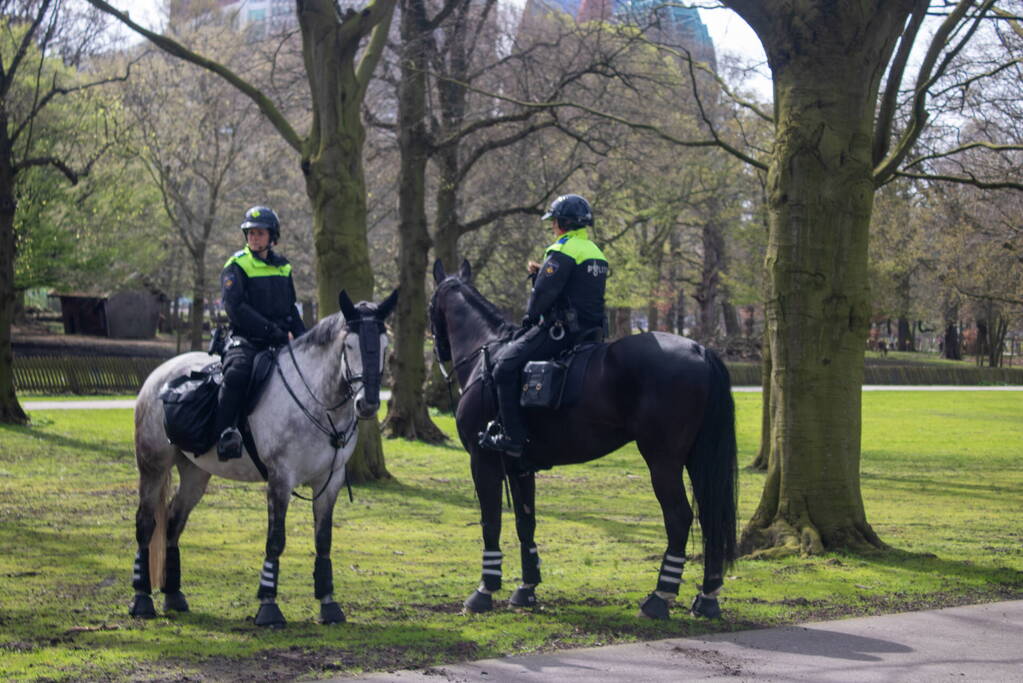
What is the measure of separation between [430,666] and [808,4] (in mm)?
7158

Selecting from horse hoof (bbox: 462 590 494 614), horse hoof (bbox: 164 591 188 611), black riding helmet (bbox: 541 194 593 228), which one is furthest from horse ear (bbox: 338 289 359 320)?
horse hoof (bbox: 164 591 188 611)

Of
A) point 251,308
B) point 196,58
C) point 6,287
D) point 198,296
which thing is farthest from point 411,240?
point 198,296

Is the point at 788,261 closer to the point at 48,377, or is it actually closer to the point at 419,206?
the point at 419,206

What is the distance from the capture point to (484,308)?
9.56 m

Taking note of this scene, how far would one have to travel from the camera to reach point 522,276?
35875mm

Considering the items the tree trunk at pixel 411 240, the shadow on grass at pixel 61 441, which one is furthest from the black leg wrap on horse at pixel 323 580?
the tree trunk at pixel 411 240

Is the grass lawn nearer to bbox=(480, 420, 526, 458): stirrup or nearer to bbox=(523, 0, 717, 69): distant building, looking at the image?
bbox=(480, 420, 526, 458): stirrup

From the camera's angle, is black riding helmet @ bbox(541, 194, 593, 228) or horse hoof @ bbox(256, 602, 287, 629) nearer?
horse hoof @ bbox(256, 602, 287, 629)

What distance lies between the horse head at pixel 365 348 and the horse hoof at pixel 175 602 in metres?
2.18

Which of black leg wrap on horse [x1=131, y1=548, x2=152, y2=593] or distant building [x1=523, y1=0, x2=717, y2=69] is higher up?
distant building [x1=523, y1=0, x2=717, y2=69]

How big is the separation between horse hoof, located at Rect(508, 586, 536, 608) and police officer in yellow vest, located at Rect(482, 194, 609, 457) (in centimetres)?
106

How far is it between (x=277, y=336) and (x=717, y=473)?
11.5 ft

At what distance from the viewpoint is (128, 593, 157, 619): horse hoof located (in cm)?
852

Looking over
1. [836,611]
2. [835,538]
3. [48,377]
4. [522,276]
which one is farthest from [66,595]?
[48,377]
